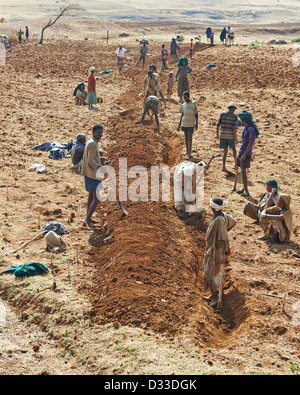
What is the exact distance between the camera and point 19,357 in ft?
17.0

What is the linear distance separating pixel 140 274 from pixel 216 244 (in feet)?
3.69

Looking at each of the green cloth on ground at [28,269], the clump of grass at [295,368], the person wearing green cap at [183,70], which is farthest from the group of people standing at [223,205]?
the person wearing green cap at [183,70]

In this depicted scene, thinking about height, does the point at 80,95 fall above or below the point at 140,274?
above

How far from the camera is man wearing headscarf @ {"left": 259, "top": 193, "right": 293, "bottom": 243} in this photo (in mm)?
7383

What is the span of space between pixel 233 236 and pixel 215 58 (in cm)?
1994

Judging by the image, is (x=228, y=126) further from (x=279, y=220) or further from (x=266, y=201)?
(x=279, y=220)

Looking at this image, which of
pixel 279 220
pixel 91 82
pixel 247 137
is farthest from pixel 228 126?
pixel 91 82

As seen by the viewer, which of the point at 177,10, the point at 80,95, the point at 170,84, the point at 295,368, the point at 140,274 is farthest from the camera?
the point at 177,10

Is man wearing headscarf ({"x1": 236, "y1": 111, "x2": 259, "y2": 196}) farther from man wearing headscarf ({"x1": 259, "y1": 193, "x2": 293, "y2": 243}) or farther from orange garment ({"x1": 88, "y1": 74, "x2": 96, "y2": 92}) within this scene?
orange garment ({"x1": 88, "y1": 74, "x2": 96, "y2": 92})

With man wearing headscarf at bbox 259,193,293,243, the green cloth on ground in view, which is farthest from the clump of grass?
the green cloth on ground

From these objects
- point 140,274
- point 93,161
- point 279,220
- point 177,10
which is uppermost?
point 177,10

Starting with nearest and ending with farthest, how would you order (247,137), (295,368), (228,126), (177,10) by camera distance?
(295,368) → (247,137) → (228,126) → (177,10)

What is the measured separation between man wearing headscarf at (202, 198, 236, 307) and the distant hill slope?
67.5m

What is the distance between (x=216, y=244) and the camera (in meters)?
5.96
